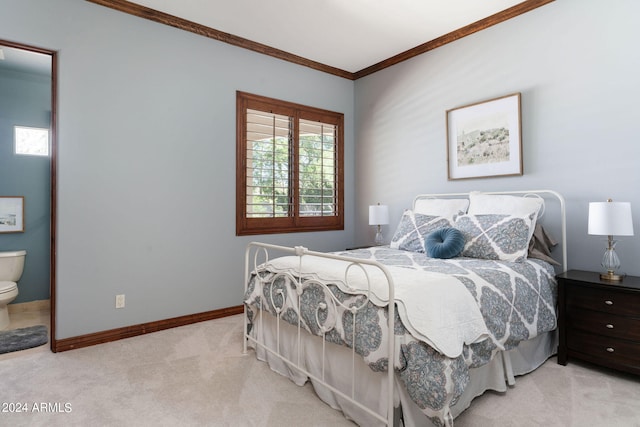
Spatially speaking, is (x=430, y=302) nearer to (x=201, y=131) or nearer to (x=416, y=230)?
(x=416, y=230)

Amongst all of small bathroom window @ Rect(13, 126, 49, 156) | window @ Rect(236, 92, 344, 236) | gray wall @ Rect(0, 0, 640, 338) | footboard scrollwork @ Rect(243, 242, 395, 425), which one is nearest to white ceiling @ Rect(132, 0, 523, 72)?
gray wall @ Rect(0, 0, 640, 338)

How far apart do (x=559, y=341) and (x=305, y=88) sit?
3498 millimetres

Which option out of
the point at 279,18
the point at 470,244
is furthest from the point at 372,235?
the point at 279,18

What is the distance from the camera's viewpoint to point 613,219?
2279 millimetres

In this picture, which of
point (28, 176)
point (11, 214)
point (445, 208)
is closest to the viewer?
point (445, 208)

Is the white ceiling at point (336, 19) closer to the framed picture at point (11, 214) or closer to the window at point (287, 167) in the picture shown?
the window at point (287, 167)

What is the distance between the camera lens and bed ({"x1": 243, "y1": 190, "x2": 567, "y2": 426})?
1533 mm

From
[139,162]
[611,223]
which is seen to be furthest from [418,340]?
[139,162]

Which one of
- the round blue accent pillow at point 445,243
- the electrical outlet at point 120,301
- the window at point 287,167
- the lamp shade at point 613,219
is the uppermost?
the window at point 287,167

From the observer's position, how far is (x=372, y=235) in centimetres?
452

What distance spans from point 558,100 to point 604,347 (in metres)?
1.88

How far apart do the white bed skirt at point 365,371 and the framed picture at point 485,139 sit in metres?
1.50

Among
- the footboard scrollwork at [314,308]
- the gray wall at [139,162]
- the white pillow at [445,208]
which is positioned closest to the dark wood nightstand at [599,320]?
the white pillow at [445,208]

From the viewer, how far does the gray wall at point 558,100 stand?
258cm
